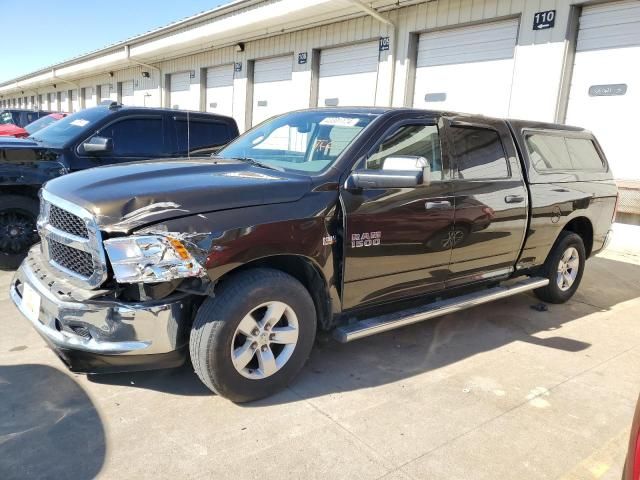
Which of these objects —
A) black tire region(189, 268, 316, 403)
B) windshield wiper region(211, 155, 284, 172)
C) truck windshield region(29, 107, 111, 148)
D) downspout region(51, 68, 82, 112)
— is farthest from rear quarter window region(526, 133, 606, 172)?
downspout region(51, 68, 82, 112)

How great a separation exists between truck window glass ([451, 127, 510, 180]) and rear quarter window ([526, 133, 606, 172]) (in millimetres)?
477

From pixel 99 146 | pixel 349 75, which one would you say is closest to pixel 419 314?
pixel 99 146

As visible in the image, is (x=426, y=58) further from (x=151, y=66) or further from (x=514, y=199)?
(x=151, y=66)

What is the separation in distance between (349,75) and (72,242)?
35.5 ft

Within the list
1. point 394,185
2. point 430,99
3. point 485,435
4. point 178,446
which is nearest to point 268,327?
point 178,446

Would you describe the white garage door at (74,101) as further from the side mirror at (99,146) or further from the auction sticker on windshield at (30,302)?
the auction sticker on windshield at (30,302)

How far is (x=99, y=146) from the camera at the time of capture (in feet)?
18.5

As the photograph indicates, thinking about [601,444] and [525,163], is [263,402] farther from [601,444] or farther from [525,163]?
[525,163]

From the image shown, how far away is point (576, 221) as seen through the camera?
5426 mm

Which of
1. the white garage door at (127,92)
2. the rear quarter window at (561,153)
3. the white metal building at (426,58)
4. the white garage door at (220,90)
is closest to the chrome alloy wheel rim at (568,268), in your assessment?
the rear quarter window at (561,153)

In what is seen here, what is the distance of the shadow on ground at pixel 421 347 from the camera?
132 inches

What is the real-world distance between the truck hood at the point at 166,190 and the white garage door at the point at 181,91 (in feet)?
55.9

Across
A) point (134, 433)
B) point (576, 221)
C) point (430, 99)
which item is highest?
point (430, 99)

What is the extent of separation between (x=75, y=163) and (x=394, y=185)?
13.8 ft
